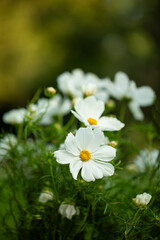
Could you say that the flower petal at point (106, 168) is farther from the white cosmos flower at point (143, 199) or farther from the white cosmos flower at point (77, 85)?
the white cosmos flower at point (77, 85)

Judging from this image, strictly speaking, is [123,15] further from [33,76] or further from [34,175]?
[34,175]

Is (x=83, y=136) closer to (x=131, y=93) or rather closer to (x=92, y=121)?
(x=92, y=121)

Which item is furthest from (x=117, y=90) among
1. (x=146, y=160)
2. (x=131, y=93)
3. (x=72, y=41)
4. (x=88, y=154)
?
(x=72, y=41)

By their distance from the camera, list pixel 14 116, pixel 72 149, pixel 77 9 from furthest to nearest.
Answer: pixel 77 9, pixel 14 116, pixel 72 149

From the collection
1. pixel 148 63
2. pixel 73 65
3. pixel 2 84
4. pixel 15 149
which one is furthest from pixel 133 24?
pixel 15 149

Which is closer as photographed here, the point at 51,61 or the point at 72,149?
the point at 72,149

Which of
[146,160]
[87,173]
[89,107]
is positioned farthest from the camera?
[146,160]
